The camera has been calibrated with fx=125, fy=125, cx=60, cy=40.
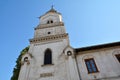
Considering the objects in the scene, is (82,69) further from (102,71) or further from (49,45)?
(49,45)

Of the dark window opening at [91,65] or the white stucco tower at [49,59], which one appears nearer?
the dark window opening at [91,65]

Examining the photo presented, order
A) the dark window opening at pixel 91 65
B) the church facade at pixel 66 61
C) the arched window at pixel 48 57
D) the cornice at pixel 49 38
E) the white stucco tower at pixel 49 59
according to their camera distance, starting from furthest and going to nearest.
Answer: the cornice at pixel 49 38 < the arched window at pixel 48 57 < the white stucco tower at pixel 49 59 < the dark window opening at pixel 91 65 < the church facade at pixel 66 61

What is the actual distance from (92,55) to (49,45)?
5849 mm

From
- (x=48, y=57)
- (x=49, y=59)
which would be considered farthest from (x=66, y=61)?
(x=48, y=57)

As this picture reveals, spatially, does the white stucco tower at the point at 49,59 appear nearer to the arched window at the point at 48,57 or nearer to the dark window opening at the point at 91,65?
the arched window at the point at 48,57

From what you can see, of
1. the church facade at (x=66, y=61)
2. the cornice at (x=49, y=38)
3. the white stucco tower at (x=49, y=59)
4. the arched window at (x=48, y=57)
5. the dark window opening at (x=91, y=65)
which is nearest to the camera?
the church facade at (x=66, y=61)

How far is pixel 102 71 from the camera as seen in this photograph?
12555mm

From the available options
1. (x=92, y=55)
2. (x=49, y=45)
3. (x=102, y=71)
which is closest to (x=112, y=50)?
(x=92, y=55)

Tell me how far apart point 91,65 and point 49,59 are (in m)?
5.01

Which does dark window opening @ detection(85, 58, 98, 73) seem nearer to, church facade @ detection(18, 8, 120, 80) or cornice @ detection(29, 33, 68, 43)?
church facade @ detection(18, 8, 120, 80)

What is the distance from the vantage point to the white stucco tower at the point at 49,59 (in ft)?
42.9

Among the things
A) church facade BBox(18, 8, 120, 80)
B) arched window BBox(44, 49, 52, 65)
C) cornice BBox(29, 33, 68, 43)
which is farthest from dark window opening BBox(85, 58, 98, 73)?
cornice BBox(29, 33, 68, 43)

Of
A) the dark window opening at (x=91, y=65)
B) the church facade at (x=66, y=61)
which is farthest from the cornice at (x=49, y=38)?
the dark window opening at (x=91, y=65)

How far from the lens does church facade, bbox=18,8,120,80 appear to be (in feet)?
41.3
